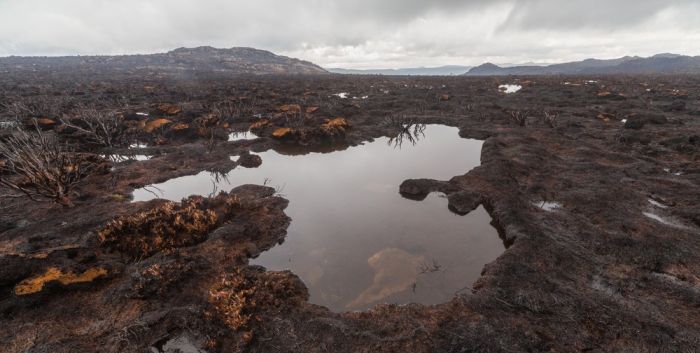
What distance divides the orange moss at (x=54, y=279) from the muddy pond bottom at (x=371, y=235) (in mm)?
3413

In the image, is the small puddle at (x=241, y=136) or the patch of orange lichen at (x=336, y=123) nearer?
the small puddle at (x=241, y=136)

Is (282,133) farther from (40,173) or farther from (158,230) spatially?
(158,230)

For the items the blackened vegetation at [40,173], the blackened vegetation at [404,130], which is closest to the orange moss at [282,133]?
the blackened vegetation at [404,130]

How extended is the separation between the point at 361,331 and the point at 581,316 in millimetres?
4146

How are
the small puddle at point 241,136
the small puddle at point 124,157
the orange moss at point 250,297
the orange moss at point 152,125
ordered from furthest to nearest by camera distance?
1. the orange moss at point 152,125
2. the small puddle at point 241,136
3. the small puddle at point 124,157
4. the orange moss at point 250,297

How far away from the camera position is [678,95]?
3466 centimetres

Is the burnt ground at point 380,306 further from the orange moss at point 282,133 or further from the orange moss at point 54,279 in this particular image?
the orange moss at point 282,133

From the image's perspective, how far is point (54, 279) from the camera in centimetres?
667

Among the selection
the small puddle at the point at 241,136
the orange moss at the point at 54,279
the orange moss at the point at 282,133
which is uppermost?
the orange moss at the point at 282,133

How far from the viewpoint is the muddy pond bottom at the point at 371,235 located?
7.36m

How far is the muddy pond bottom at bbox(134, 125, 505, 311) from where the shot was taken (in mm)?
7359

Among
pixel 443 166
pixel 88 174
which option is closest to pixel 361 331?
pixel 443 166

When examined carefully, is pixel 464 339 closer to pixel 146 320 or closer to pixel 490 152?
pixel 146 320

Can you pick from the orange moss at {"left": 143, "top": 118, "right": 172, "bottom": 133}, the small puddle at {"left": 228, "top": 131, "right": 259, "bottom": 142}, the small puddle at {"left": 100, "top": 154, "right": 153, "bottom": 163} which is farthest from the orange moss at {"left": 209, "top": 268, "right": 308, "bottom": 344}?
the orange moss at {"left": 143, "top": 118, "right": 172, "bottom": 133}
